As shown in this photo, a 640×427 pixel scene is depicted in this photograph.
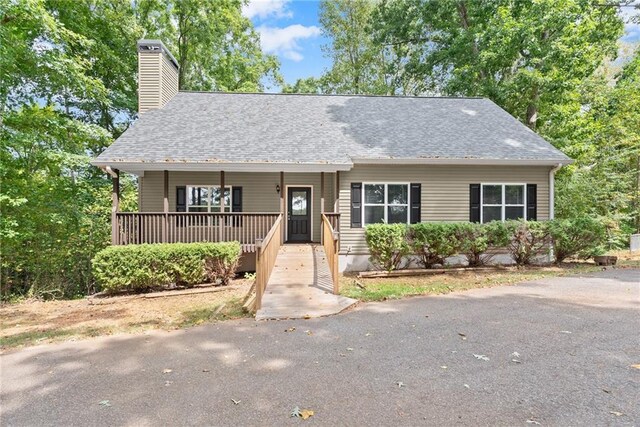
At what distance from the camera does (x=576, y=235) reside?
32.4ft

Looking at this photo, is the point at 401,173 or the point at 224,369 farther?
the point at 401,173

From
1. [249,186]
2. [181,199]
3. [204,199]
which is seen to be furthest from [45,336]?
[249,186]

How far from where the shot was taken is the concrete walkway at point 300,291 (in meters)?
5.66

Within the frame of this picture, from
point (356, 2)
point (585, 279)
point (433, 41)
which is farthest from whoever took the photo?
point (356, 2)

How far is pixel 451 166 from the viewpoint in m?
10.8

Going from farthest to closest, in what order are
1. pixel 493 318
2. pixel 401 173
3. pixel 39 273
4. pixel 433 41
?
1. pixel 433 41
2. pixel 39 273
3. pixel 401 173
4. pixel 493 318

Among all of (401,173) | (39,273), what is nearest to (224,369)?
(401,173)

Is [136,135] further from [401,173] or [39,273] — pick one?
[401,173]

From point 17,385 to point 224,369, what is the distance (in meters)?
2.06

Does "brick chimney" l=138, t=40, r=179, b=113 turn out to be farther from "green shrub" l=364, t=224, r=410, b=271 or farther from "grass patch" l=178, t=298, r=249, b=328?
"green shrub" l=364, t=224, r=410, b=271

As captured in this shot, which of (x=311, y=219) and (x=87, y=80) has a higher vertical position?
(x=87, y=80)

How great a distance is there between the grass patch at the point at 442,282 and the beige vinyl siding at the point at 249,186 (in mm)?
3563

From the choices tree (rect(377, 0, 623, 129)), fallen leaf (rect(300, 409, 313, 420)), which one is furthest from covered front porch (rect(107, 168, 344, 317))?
tree (rect(377, 0, 623, 129))

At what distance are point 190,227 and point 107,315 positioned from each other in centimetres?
360
